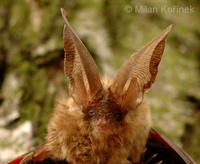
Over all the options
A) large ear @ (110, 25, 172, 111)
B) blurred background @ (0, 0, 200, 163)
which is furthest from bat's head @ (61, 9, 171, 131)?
blurred background @ (0, 0, 200, 163)

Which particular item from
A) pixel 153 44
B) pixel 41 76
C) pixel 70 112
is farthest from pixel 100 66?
pixel 153 44

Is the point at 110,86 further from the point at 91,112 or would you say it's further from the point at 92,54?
the point at 92,54

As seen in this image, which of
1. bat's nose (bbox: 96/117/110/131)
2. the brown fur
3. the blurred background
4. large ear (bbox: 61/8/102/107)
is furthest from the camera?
the blurred background

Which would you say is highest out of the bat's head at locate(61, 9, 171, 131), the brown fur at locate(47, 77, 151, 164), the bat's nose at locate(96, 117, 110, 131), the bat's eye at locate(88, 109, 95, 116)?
the bat's head at locate(61, 9, 171, 131)

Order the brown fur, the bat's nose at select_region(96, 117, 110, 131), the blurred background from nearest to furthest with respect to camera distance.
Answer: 1. the bat's nose at select_region(96, 117, 110, 131)
2. the brown fur
3. the blurred background

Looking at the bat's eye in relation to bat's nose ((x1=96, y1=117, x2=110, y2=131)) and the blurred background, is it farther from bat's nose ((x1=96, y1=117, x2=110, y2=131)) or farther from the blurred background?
the blurred background

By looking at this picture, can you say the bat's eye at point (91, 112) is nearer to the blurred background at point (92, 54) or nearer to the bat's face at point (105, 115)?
the bat's face at point (105, 115)

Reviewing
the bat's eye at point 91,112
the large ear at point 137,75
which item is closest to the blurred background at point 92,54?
the bat's eye at point 91,112

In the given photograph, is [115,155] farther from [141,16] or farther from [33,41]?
[141,16]
